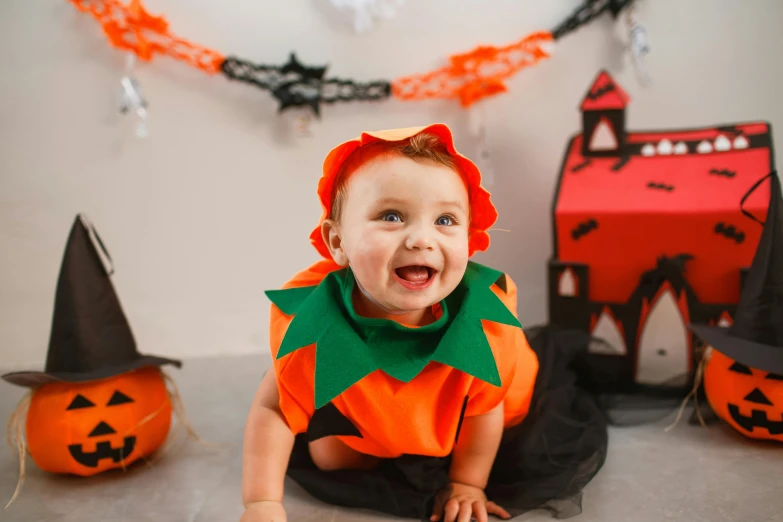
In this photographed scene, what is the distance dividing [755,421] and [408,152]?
30.1 inches

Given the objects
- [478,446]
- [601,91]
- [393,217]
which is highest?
[601,91]

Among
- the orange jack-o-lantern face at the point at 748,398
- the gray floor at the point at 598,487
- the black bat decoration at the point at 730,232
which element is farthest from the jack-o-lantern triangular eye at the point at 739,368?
the black bat decoration at the point at 730,232

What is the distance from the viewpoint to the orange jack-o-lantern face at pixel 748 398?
3.35 feet

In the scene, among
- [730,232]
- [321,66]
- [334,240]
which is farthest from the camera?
[321,66]

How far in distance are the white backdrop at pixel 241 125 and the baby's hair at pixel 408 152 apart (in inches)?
34.0

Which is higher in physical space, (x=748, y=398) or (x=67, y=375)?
(x=67, y=375)

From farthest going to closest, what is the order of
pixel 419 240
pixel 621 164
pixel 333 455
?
pixel 621 164
pixel 333 455
pixel 419 240

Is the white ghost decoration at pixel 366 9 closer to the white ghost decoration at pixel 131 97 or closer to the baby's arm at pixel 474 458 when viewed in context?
the white ghost decoration at pixel 131 97

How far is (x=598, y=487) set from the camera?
96 centimetres

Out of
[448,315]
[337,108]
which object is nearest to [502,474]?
[448,315]

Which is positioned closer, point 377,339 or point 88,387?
point 377,339

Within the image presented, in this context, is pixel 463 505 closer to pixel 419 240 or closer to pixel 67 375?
pixel 419 240

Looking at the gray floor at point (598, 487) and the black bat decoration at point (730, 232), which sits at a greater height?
the black bat decoration at point (730, 232)

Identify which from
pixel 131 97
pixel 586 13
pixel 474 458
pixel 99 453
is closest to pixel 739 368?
pixel 474 458
